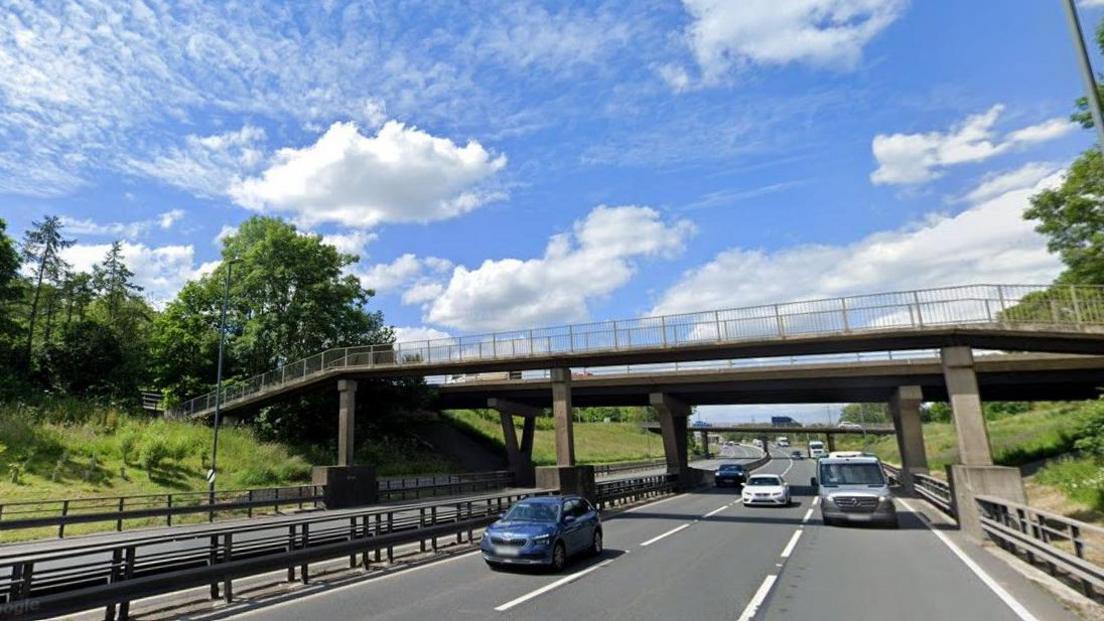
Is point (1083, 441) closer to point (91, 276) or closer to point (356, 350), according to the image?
point (356, 350)

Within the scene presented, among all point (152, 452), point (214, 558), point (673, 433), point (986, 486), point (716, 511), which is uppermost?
point (152, 452)

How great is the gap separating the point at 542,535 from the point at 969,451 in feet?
58.8

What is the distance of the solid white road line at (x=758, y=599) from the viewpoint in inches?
331

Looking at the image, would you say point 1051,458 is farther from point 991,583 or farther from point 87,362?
point 87,362

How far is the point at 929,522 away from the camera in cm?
1998

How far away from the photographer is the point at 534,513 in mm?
12961

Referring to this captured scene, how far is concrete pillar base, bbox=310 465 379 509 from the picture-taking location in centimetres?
2792

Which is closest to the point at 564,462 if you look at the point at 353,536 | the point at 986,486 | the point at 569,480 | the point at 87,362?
the point at 569,480

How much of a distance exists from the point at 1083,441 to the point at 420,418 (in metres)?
41.2

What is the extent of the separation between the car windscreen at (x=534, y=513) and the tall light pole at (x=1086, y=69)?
36.5 ft

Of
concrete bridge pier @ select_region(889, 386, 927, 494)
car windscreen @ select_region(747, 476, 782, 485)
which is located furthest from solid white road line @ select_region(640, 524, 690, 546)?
concrete bridge pier @ select_region(889, 386, 927, 494)

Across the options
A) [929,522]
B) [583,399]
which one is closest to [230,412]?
[583,399]

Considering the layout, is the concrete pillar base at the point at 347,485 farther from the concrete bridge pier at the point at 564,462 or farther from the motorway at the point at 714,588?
the motorway at the point at 714,588

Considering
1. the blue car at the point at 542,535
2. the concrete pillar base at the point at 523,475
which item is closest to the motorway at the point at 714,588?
the blue car at the point at 542,535
